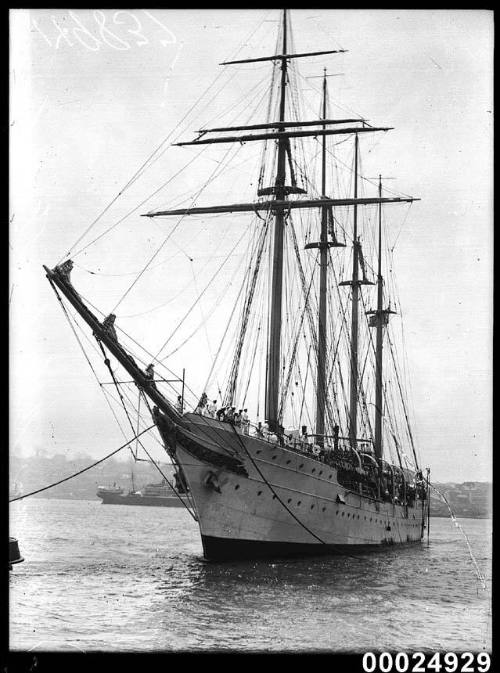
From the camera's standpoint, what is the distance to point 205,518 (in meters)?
27.4

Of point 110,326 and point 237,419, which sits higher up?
point 110,326

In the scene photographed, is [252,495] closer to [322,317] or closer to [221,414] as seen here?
[221,414]

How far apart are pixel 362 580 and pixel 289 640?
1107cm

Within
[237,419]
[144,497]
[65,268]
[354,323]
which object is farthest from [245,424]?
[144,497]

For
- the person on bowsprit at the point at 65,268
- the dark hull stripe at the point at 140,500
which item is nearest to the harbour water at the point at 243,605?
the person on bowsprit at the point at 65,268

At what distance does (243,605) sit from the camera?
65.0 feet

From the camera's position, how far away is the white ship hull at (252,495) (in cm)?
2744

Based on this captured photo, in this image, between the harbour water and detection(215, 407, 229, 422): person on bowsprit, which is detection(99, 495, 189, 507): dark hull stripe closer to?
the harbour water

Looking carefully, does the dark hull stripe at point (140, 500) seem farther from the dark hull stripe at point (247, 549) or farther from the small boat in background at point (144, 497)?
the dark hull stripe at point (247, 549)

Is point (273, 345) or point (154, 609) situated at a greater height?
point (273, 345)

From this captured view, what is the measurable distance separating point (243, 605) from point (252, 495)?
325 inches
